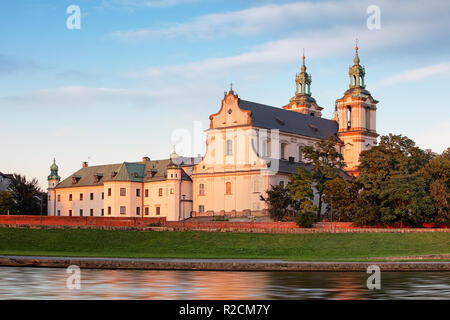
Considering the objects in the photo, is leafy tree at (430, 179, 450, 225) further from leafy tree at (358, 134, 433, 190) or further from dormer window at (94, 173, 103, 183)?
dormer window at (94, 173, 103, 183)

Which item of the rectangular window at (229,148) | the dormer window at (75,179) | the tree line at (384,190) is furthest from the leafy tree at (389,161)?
the dormer window at (75,179)

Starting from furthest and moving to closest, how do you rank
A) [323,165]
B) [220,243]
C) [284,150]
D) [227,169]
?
[284,150], [227,169], [323,165], [220,243]

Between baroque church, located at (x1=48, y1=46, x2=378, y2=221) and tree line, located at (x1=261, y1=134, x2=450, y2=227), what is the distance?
7536 millimetres

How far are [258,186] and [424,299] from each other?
217 feet

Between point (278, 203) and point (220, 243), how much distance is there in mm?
19260

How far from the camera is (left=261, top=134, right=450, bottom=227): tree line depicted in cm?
6788

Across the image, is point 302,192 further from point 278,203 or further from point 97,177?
point 97,177

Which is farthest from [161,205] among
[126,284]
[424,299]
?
[424,299]

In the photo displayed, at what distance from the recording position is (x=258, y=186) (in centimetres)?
8794

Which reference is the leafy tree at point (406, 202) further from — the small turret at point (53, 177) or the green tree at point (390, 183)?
the small turret at point (53, 177)

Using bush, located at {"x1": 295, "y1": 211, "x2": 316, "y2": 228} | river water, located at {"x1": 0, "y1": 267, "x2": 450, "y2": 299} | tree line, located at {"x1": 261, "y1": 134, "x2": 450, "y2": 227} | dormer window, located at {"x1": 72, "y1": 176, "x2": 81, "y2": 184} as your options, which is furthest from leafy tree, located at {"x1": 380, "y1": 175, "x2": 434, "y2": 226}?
dormer window, located at {"x1": 72, "y1": 176, "x2": 81, "y2": 184}

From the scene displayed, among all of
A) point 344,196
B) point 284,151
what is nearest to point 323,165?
point 344,196

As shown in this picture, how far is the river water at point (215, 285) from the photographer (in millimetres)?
23000

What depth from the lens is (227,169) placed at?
3595 inches
